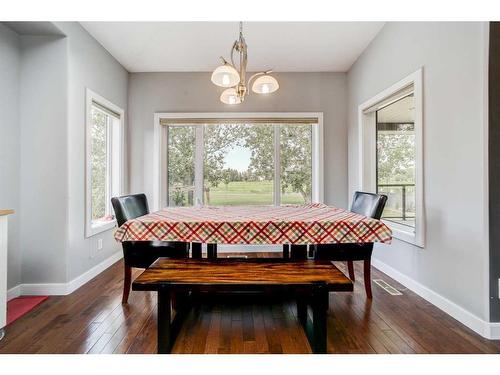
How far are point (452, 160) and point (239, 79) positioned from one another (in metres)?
1.64

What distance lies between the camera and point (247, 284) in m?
1.68

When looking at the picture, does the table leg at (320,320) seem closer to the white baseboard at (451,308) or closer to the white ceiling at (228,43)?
the white baseboard at (451,308)

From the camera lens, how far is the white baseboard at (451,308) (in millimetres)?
1844

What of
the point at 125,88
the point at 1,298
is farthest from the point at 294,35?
the point at 1,298

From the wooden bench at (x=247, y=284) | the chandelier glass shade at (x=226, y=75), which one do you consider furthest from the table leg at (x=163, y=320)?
the chandelier glass shade at (x=226, y=75)

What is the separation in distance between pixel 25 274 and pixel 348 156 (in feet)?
12.7

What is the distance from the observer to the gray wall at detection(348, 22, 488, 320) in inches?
74.7

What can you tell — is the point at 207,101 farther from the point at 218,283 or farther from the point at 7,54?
the point at 218,283

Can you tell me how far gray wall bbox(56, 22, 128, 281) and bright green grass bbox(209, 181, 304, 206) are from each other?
1.62 m

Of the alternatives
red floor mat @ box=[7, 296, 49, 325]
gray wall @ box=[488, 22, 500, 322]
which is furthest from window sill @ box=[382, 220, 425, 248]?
red floor mat @ box=[7, 296, 49, 325]

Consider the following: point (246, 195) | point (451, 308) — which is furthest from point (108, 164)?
point (451, 308)

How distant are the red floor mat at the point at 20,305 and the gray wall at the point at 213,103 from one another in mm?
1928

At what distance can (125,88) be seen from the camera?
410 cm

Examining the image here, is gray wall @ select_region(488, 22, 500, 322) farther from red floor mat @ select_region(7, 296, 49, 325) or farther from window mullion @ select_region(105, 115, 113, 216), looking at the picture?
window mullion @ select_region(105, 115, 113, 216)
